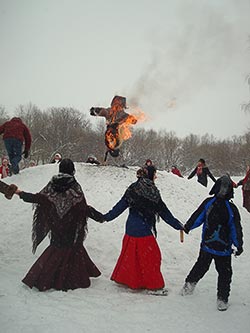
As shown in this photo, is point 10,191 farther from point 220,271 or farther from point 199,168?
point 199,168

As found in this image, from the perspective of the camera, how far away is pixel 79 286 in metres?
5.78

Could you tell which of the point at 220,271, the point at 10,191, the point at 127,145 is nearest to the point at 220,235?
the point at 220,271

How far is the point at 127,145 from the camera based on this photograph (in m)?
53.8

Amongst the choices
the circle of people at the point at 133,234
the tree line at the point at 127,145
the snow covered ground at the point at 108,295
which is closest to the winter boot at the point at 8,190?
the circle of people at the point at 133,234

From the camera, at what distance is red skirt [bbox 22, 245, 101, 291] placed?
559 centimetres

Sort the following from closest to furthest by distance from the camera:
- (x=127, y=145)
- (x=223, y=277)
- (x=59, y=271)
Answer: (x=223, y=277) → (x=59, y=271) → (x=127, y=145)

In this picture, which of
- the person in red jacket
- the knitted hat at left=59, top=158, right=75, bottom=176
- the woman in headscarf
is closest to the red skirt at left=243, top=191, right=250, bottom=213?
the person in red jacket

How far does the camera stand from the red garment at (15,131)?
1062cm

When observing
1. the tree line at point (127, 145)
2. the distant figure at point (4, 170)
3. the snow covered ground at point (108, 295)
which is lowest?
the snow covered ground at point (108, 295)

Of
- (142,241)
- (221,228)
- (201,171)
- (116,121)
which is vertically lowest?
(142,241)

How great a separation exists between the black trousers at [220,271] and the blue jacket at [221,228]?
87 millimetres

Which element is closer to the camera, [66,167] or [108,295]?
[108,295]

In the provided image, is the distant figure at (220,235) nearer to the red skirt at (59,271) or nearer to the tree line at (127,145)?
the red skirt at (59,271)

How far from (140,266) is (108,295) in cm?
67
